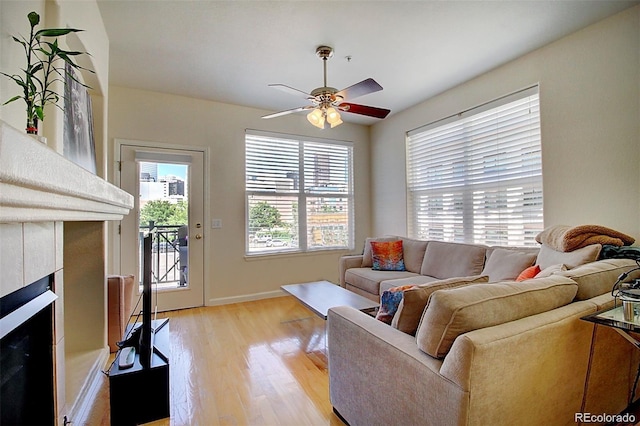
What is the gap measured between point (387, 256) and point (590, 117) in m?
2.29

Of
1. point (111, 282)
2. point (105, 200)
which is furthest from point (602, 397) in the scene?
point (111, 282)

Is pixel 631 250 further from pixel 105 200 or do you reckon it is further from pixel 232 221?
pixel 232 221

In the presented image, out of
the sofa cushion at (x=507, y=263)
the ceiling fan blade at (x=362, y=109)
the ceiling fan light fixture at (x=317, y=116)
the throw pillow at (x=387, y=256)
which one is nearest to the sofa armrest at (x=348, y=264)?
the throw pillow at (x=387, y=256)

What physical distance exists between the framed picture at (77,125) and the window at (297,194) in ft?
6.75

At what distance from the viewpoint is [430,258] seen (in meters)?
3.51

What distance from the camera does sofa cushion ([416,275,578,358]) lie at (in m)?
1.13

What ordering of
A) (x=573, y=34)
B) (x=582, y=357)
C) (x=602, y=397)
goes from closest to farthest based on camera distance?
(x=582, y=357)
(x=602, y=397)
(x=573, y=34)

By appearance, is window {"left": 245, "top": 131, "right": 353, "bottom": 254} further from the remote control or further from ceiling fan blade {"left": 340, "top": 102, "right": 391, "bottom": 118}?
the remote control

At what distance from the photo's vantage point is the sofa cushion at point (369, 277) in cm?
336

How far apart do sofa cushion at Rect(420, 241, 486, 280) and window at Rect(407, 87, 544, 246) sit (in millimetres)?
372

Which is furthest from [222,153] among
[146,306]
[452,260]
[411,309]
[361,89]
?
[411,309]

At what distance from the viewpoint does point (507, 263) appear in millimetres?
2666

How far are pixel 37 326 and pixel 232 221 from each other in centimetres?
285

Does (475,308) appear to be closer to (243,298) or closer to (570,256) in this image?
(570,256)
